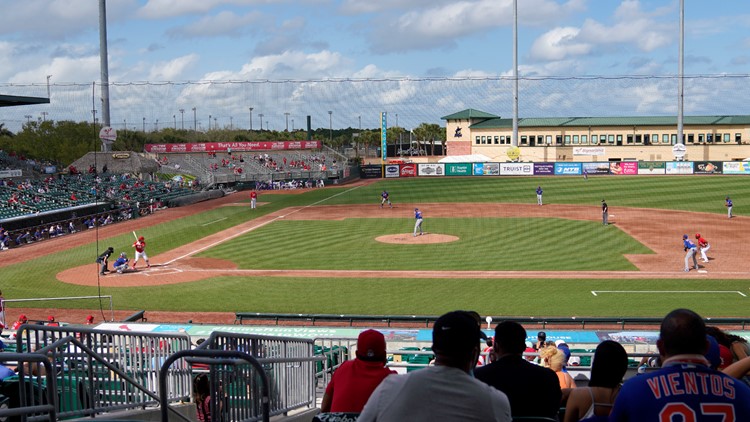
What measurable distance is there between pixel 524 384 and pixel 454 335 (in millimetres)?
1017

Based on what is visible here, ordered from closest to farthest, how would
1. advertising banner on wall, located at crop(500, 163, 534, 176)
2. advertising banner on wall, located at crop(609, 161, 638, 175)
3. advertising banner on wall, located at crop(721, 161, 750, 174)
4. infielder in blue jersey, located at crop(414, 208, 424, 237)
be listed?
infielder in blue jersey, located at crop(414, 208, 424, 237) → advertising banner on wall, located at crop(721, 161, 750, 174) → advertising banner on wall, located at crop(609, 161, 638, 175) → advertising banner on wall, located at crop(500, 163, 534, 176)

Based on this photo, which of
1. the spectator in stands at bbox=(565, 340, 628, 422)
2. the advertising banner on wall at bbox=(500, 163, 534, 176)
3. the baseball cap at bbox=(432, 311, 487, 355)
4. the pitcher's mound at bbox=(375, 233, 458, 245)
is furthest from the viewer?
the advertising banner on wall at bbox=(500, 163, 534, 176)

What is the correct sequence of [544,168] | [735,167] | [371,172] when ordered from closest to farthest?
1. [735,167]
2. [544,168]
3. [371,172]

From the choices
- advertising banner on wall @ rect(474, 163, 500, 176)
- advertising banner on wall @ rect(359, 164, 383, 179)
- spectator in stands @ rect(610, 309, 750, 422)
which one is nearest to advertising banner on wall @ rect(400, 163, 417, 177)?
advertising banner on wall @ rect(359, 164, 383, 179)

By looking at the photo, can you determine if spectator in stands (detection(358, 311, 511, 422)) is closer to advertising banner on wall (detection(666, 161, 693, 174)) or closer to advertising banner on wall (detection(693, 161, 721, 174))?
advertising banner on wall (detection(666, 161, 693, 174))

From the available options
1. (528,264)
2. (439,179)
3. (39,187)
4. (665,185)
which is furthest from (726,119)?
(39,187)

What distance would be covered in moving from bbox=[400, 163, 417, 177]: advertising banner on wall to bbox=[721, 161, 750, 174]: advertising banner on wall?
30280 mm

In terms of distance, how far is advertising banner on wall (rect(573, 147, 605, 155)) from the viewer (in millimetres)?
79250

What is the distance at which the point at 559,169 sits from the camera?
73938mm

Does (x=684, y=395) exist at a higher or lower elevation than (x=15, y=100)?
lower

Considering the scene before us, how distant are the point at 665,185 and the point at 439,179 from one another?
21.9 meters

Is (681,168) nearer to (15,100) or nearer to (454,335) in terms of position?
(15,100)

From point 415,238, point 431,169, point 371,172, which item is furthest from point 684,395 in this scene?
point 371,172

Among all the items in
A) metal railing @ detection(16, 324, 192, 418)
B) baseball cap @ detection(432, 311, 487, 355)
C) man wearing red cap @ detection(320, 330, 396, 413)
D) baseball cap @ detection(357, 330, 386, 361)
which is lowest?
metal railing @ detection(16, 324, 192, 418)
